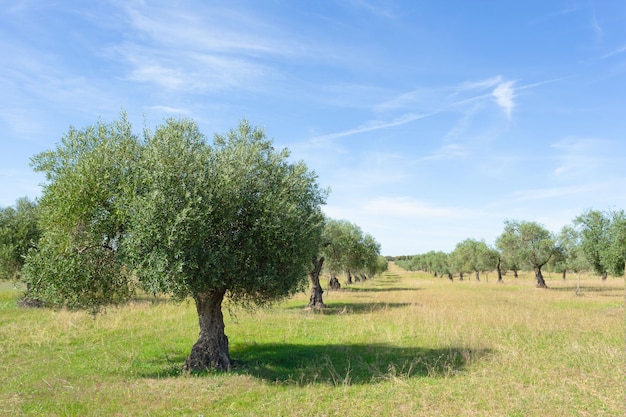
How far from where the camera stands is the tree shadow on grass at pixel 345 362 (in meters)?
16.3

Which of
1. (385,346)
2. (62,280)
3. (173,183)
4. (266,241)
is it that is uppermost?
(173,183)

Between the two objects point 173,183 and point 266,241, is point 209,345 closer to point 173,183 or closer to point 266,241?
point 266,241

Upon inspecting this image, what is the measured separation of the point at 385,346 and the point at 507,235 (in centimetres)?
6546

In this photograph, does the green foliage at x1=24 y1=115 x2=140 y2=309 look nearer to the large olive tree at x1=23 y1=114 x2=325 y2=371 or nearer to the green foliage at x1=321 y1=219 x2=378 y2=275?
the large olive tree at x1=23 y1=114 x2=325 y2=371

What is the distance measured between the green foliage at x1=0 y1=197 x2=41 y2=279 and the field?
42.1ft

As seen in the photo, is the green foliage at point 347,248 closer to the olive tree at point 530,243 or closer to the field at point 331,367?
the field at point 331,367

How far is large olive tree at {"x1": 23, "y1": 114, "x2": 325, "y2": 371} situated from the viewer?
15195 millimetres

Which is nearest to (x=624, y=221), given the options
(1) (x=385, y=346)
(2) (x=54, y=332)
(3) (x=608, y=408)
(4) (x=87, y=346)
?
(1) (x=385, y=346)

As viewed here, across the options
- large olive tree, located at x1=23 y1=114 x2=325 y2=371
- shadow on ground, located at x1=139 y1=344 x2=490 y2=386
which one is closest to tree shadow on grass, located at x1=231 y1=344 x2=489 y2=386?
shadow on ground, located at x1=139 y1=344 x2=490 y2=386

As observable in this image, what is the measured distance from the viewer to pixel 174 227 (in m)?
14.8

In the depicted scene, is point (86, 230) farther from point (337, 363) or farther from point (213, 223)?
point (337, 363)

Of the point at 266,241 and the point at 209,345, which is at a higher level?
the point at 266,241

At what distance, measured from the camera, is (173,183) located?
51.9 feet

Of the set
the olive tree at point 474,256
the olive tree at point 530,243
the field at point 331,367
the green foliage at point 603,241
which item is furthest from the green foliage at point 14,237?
the olive tree at point 474,256
